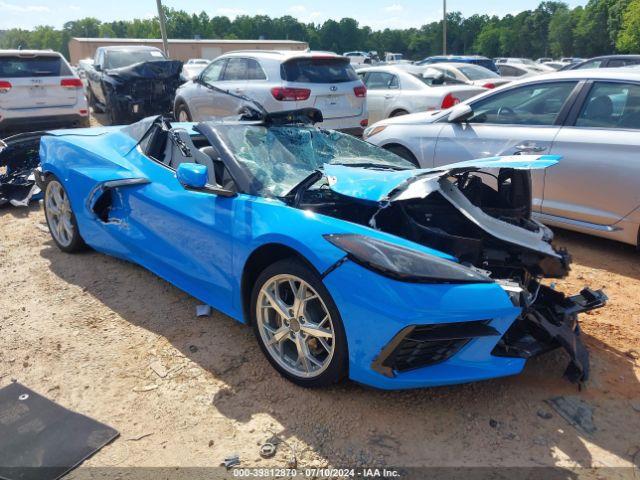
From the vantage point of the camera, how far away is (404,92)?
9523mm

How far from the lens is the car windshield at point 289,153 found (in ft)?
10.6

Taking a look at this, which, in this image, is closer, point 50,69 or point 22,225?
point 22,225

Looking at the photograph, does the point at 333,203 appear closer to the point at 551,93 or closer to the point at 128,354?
the point at 128,354

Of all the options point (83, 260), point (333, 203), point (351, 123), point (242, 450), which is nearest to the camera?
point (242, 450)

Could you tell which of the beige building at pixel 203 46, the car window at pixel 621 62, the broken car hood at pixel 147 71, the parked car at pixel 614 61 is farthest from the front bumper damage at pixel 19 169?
the beige building at pixel 203 46

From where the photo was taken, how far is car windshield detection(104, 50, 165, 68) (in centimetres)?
1244

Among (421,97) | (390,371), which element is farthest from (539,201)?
(421,97)

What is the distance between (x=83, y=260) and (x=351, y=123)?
5.15 meters

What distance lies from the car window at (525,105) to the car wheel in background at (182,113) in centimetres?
626

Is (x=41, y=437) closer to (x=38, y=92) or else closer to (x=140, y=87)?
(x=38, y=92)

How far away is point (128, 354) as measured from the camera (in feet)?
10.5

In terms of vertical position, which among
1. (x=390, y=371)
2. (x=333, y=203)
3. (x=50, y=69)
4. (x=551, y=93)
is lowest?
(x=390, y=371)

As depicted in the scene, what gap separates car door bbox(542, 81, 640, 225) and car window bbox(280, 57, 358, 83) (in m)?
4.53

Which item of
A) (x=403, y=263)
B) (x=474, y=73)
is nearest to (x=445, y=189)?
(x=403, y=263)
